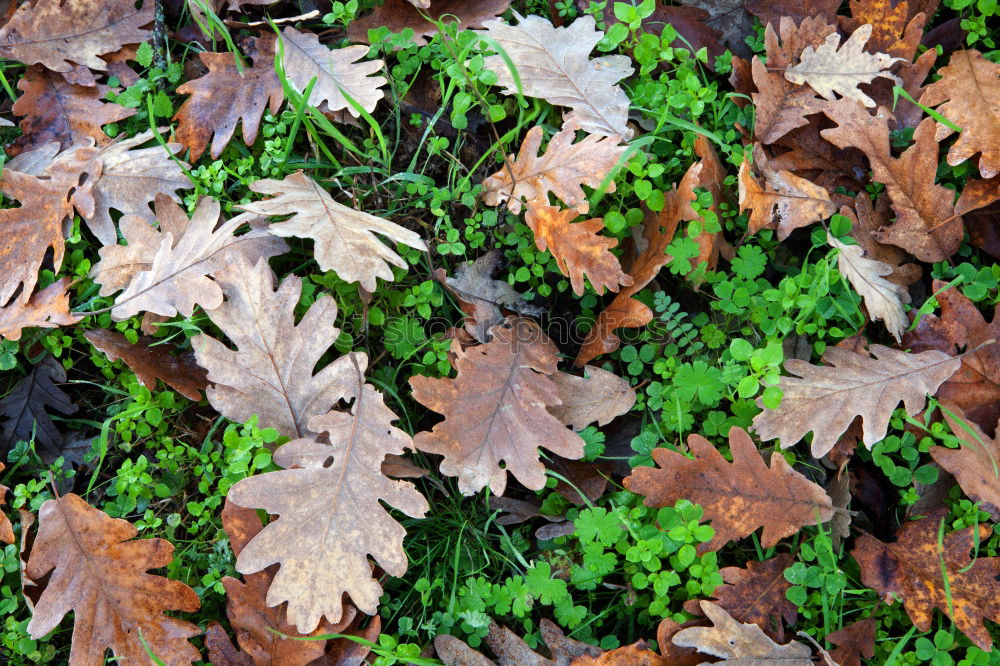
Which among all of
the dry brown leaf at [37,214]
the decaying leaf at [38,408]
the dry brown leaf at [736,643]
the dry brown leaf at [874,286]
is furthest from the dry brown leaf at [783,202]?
the decaying leaf at [38,408]

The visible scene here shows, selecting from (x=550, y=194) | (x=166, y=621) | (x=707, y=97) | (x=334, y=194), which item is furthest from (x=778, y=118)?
(x=166, y=621)

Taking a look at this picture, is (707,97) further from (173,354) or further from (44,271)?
(44,271)

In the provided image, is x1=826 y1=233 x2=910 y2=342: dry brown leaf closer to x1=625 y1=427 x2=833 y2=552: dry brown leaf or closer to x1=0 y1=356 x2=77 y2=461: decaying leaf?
x1=625 y1=427 x2=833 y2=552: dry brown leaf

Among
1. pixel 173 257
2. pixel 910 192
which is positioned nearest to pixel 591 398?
pixel 910 192

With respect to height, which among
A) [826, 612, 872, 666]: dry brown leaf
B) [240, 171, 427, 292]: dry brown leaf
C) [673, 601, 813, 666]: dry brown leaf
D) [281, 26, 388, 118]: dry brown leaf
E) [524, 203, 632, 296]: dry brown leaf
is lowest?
[826, 612, 872, 666]: dry brown leaf

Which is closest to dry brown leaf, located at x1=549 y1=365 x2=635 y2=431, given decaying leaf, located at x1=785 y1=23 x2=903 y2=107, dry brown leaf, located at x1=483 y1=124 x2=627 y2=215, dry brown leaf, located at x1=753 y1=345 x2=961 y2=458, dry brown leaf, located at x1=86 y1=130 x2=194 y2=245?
dry brown leaf, located at x1=753 y1=345 x2=961 y2=458
